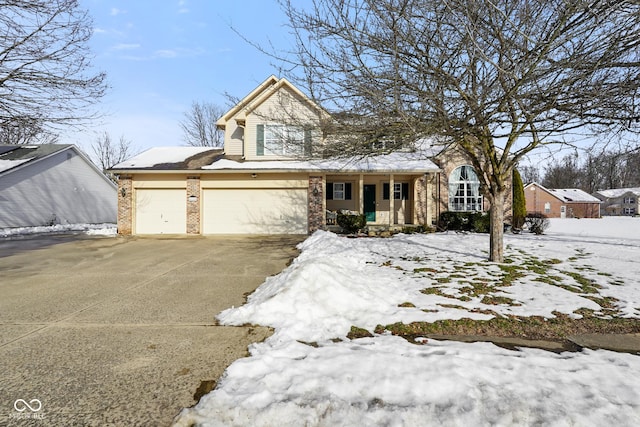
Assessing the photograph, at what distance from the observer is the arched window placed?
1512cm

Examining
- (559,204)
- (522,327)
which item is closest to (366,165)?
(522,327)

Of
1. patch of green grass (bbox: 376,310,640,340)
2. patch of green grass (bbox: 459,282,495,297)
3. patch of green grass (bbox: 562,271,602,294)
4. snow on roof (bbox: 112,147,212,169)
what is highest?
snow on roof (bbox: 112,147,212,169)

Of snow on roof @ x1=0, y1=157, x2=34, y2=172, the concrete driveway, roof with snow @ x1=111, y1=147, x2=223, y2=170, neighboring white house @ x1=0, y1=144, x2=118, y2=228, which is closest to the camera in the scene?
the concrete driveway

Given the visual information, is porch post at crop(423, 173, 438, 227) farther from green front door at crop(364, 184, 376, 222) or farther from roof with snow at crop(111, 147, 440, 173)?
green front door at crop(364, 184, 376, 222)

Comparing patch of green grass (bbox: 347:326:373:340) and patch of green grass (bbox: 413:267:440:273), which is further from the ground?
patch of green grass (bbox: 413:267:440:273)

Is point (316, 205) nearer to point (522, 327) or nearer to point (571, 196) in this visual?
point (522, 327)

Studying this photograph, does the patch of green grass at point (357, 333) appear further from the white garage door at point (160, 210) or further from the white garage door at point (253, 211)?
the white garage door at point (160, 210)

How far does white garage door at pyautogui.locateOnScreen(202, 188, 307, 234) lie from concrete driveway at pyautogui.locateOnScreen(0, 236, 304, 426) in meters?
6.56

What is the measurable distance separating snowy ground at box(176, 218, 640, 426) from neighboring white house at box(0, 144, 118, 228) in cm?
2009

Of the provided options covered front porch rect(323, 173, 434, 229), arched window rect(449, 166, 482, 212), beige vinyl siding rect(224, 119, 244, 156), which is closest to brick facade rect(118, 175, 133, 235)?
beige vinyl siding rect(224, 119, 244, 156)

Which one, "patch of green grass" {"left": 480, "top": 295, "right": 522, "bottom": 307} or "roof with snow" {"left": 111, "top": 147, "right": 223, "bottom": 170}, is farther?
"roof with snow" {"left": 111, "top": 147, "right": 223, "bottom": 170}

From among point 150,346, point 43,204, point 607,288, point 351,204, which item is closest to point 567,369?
point 607,288

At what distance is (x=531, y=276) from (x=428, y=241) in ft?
14.7

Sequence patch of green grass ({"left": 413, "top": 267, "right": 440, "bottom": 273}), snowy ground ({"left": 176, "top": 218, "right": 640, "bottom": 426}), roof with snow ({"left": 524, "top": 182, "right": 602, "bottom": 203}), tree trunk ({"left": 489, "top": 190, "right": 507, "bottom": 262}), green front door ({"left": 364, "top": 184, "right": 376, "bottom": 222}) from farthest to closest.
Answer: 1. roof with snow ({"left": 524, "top": 182, "right": 602, "bottom": 203})
2. green front door ({"left": 364, "top": 184, "right": 376, "bottom": 222})
3. tree trunk ({"left": 489, "top": 190, "right": 507, "bottom": 262})
4. patch of green grass ({"left": 413, "top": 267, "right": 440, "bottom": 273})
5. snowy ground ({"left": 176, "top": 218, "right": 640, "bottom": 426})
